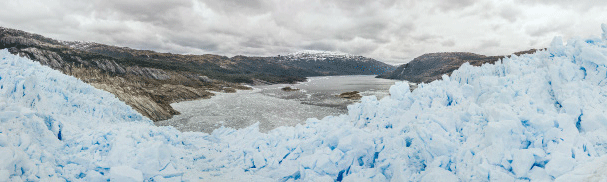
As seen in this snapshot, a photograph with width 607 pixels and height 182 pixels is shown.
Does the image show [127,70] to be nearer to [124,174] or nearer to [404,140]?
[124,174]

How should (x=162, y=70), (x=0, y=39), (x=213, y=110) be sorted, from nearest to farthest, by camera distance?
(x=213, y=110) → (x=162, y=70) → (x=0, y=39)

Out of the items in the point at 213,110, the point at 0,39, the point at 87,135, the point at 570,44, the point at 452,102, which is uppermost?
the point at 0,39

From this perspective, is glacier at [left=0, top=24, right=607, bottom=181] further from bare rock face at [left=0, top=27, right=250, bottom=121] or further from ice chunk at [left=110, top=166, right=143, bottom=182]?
bare rock face at [left=0, top=27, right=250, bottom=121]

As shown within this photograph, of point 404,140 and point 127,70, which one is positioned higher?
point 127,70

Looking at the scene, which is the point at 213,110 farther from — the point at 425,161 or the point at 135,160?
the point at 425,161

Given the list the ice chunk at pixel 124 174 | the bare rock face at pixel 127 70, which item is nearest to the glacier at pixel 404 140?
the ice chunk at pixel 124 174

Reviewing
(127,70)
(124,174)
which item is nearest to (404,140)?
(124,174)

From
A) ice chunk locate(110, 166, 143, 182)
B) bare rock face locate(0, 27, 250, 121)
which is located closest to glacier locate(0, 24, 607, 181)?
ice chunk locate(110, 166, 143, 182)

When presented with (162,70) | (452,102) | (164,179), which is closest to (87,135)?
(164,179)

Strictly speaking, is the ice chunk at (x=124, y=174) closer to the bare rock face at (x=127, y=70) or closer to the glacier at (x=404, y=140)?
the glacier at (x=404, y=140)
